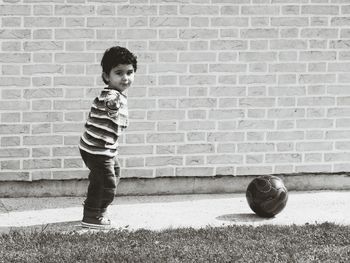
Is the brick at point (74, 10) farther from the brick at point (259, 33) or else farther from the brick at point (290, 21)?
the brick at point (290, 21)

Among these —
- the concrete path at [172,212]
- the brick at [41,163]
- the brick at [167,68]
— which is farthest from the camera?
the brick at [167,68]

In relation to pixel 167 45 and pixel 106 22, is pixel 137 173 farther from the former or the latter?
pixel 106 22

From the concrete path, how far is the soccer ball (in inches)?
4.5

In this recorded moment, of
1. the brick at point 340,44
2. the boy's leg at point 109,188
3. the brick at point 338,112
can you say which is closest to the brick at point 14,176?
the boy's leg at point 109,188

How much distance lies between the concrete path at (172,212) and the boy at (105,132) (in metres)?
0.23

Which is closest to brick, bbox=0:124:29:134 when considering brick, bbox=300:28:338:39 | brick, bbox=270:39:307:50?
brick, bbox=270:39:307:50

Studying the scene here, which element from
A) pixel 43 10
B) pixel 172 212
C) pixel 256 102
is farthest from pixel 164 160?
pixel 43 10

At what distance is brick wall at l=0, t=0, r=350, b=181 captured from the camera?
7.68 m

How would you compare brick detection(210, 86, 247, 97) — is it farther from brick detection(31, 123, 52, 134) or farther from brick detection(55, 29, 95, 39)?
brick detection(31, 123, 52, 134)

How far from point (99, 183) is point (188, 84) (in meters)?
1.72

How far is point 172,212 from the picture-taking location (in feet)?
24.3

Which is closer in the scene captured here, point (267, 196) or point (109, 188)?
point (109, 188)

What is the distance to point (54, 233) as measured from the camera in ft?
21.1

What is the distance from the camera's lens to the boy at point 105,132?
260 inches
